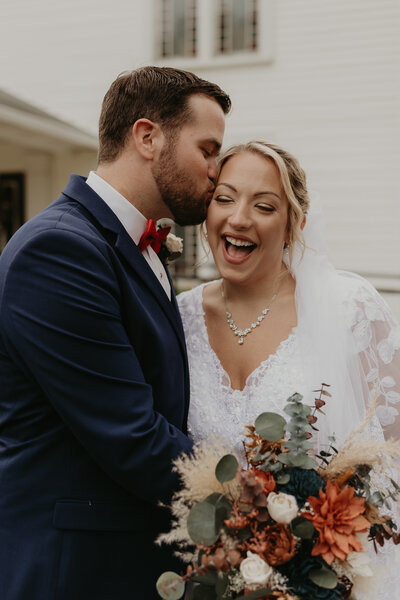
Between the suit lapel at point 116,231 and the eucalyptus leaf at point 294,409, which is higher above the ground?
the suit lapel at point 116,231

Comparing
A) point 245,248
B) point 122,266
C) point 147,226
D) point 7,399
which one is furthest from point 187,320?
point 7,399

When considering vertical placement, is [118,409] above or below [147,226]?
below

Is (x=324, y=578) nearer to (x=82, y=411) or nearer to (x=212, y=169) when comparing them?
(x=82, y=411)


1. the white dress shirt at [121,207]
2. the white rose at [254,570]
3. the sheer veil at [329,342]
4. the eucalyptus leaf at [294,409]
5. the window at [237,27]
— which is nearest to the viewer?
the white rose at [254,570]

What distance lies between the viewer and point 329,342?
8.43 feet

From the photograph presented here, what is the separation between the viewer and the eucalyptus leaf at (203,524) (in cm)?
160

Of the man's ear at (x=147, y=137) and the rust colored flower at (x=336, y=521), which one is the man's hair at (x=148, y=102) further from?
the rust colored flower at (x=336, y=521)

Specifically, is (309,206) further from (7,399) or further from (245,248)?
(7,399)

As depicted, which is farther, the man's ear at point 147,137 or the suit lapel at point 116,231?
the man's ear at point 147,137

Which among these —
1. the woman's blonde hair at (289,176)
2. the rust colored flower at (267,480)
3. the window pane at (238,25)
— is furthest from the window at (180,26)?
the rust colored flower at (267,480)

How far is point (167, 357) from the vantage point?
2.16m

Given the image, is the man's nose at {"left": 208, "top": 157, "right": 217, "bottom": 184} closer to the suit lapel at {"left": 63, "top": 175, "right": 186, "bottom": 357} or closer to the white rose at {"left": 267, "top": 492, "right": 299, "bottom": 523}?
the suit lapel at {"left": 63, "top": 175, "right": 186, "bottom": 357}

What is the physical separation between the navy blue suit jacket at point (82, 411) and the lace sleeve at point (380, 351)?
85 centimetres

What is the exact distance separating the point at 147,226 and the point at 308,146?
8104 millimetres
